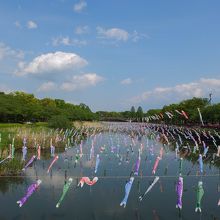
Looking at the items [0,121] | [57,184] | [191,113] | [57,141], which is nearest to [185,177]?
[57,184]

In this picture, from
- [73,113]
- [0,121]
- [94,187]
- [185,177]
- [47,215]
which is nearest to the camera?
[47,215]

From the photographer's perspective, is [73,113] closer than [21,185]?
No

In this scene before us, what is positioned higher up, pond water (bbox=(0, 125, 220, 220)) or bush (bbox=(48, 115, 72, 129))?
bush (bbox=(48, 115, 72, 129))

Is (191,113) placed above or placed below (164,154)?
above

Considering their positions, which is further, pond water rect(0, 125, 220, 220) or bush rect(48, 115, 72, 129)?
bush rect(48, 115, 72, 129)

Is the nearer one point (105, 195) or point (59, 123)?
point (105, 195)

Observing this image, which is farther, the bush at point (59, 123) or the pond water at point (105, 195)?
the bush at point (59, 123)

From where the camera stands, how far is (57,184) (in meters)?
25.7

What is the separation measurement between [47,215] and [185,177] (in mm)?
12977

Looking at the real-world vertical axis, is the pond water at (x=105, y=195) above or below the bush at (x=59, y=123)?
below

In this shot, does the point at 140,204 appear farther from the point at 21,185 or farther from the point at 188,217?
the point at 21,185

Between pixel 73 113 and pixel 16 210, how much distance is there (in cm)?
9202

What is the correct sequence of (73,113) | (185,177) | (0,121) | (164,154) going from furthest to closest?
1. (73,113)
2. (0,121)
3. (164,154)
4. (185,177)

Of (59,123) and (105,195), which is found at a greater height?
(59,123)
